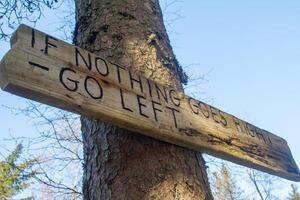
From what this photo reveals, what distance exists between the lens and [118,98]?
3.53 ft

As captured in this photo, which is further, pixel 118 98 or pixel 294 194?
pixel 294 194

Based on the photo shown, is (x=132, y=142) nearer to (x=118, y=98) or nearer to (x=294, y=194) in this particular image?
(x=118, y=98)

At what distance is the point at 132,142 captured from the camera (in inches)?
44.8

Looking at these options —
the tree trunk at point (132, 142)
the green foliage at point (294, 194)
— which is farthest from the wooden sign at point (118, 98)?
the green foliage at point (294, 194)

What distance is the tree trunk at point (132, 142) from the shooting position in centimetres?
108

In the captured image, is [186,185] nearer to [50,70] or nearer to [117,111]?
[117,111]

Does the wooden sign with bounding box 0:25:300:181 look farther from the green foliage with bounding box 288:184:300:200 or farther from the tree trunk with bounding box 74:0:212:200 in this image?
the green foliage with bounding box 288:184:300:200

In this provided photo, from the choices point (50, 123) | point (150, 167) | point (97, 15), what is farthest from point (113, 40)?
point (50, 123)

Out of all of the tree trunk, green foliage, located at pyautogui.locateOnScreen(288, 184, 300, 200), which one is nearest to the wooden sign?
the tree trunk

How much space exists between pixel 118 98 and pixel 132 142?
0.16 meters

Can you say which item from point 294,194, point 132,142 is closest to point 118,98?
point 132,142

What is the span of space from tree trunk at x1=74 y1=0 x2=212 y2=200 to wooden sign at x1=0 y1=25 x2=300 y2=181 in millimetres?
73

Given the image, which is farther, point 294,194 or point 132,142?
point 294,194

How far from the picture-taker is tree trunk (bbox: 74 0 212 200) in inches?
42.4
